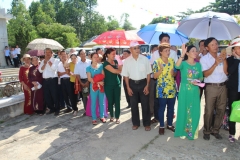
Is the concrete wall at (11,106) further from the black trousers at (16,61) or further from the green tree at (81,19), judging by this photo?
the green tree at (81,19)

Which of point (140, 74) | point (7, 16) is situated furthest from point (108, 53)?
point (7, 16)

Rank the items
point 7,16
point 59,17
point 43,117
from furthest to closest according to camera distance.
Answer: point 59,17 < point 7,16 < point 43,117

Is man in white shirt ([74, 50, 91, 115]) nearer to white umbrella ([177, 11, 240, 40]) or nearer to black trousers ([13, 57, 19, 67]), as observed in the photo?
white umbrella ([177, 11, 240, 40])

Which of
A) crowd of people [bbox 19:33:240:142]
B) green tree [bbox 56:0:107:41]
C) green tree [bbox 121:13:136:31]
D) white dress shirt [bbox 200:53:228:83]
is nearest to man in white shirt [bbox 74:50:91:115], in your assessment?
crowd of people [bbox 19:33:240:142]

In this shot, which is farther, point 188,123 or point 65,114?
point 65,114

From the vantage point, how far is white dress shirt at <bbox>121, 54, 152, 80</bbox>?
3.89 meters

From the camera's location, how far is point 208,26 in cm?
430

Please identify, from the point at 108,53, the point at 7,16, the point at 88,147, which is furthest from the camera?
the point at 7,16

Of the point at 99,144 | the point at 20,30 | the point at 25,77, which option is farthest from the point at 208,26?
the point at 20,30

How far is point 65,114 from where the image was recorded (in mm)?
5344

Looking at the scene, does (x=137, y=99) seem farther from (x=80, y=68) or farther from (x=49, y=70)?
(x=49, y=70)

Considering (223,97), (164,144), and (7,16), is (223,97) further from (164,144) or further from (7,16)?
(7,16)

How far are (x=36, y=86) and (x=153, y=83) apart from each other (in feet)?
9.77

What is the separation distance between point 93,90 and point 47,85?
1.46 meters
